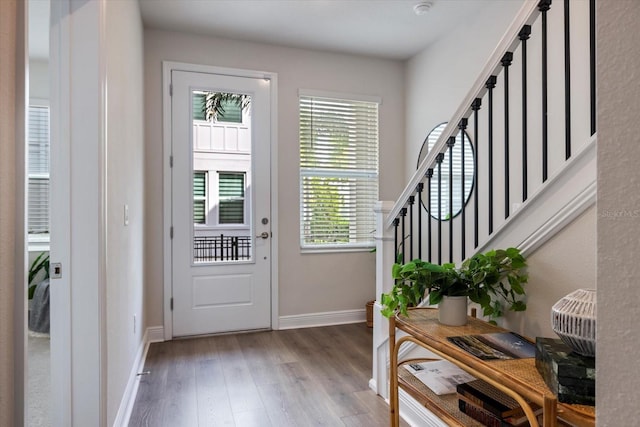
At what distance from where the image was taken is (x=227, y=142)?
3.65 metres

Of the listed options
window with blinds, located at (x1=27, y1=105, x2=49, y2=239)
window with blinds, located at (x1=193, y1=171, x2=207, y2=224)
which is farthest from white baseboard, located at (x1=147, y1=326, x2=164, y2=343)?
window with blinds, located at (x1=27, y1=105, x2=49, y2=239)

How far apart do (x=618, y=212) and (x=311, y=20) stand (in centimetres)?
327

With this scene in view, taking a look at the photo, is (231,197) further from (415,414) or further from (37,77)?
(37,77)

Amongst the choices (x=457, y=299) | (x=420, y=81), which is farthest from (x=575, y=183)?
(x=420, y=81)

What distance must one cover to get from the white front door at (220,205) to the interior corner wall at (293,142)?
0.46 feet

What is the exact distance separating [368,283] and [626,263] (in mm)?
3663

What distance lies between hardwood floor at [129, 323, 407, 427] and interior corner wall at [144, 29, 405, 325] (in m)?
0.49

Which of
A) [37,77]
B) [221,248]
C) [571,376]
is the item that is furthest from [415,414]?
[37,77]

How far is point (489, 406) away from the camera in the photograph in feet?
4.25

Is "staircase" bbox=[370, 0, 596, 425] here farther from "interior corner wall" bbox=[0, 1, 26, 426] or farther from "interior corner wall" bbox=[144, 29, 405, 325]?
"interior corner wall" bbox=[0, 1, 26, 426]

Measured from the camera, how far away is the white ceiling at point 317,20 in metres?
3.05

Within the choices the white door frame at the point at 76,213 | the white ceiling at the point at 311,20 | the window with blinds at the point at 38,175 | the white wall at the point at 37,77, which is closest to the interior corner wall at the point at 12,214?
the white door frame at the point at 76,213

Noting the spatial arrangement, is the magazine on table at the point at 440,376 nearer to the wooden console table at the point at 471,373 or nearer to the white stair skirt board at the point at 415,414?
the wooden console table at the point at 471,373

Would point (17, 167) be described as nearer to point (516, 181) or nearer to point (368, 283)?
point (516, 181)
